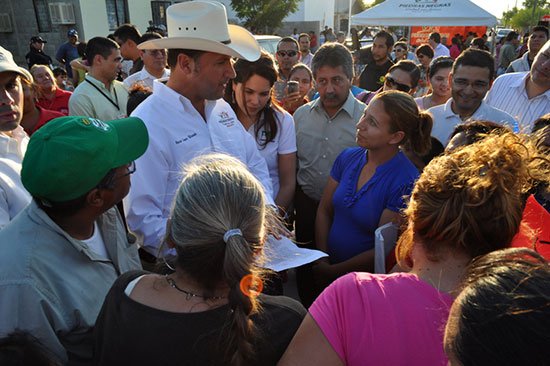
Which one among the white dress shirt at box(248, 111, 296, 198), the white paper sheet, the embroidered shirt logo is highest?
the embroidered shirt logo

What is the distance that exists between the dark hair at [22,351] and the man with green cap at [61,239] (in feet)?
0.37

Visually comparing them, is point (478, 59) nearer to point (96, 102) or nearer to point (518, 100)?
point (518, 100)

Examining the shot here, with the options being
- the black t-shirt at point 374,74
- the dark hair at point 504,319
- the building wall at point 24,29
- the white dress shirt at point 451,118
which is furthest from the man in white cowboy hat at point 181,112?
the building wall at point 24,29

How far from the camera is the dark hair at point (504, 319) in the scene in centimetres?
71

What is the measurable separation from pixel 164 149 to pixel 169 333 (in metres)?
1.23

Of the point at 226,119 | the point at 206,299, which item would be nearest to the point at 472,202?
the point at 206,299

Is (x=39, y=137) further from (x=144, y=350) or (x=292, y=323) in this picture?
(x=292, y=323)

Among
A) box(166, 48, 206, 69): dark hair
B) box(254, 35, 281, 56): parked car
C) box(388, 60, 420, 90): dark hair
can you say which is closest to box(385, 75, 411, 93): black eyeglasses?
box(388, 60, 420, 90): dark hair

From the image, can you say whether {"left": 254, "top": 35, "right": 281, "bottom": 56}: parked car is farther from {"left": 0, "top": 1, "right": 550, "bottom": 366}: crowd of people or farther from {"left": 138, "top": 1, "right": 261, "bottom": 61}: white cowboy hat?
{"left": 0, "top": 1, "right": 550, "bottom": 366}: crowd of people

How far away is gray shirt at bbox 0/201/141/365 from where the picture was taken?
3.98 feet

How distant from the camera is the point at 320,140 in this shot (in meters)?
3.23

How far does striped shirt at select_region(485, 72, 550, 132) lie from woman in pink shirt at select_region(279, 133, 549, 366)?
2.59 m

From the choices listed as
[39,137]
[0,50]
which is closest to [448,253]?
[39,137]

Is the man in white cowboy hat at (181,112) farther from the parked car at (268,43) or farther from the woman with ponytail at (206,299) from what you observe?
the parked car at (268,43)
